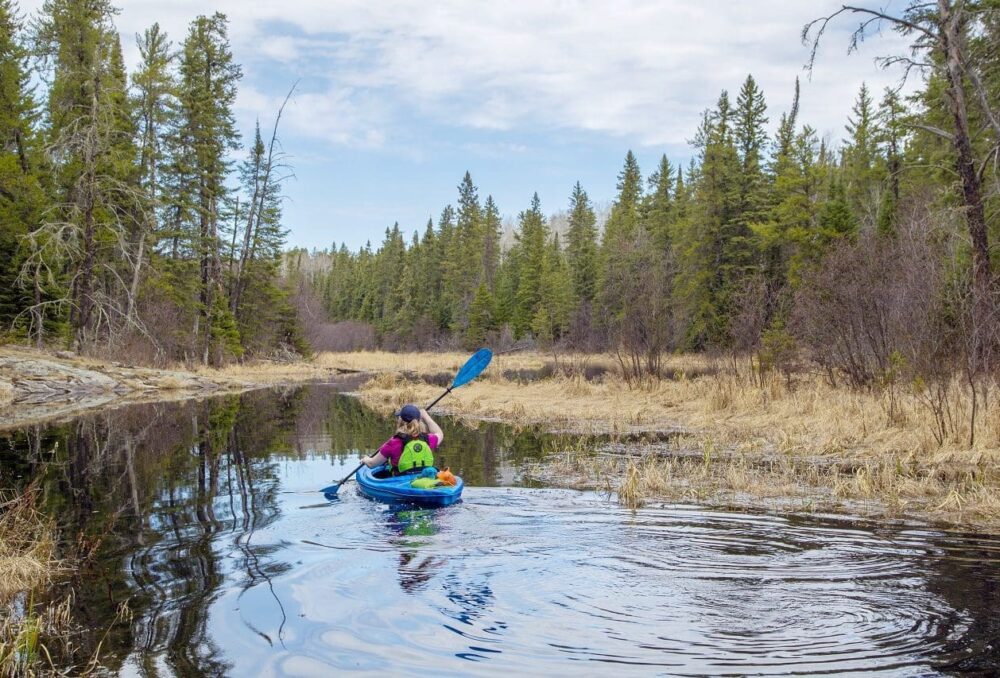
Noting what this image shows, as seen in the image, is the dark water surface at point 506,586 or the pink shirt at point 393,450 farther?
the pink shirt at point 393,450

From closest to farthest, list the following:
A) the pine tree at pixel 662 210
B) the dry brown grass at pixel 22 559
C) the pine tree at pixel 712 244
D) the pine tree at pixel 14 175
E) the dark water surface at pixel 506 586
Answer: the dark water surface at pixel 506 586 < the dry brown grass at pixel 22 559 < the pine tree at pixel 14 175 < the pine tree at pixel 712 244 < the pine tree at pixel 662 210

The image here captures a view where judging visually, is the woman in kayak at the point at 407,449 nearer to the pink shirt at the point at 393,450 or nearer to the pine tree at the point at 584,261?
the pink shirt at the point at 393,450

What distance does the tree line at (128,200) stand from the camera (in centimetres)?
2627

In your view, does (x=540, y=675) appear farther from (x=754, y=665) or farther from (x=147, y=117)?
(x=147, y=117)

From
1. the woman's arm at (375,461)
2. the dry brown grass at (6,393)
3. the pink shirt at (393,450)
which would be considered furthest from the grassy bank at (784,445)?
the dry brown grass at (6,393)

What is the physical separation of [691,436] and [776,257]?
30.3 metres

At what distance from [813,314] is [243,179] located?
33.7m

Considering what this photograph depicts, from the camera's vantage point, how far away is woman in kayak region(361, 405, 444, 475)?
10.2 meters

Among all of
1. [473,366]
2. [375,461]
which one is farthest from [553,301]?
[375,461]

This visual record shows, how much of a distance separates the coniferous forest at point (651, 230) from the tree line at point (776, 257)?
92 millimetres

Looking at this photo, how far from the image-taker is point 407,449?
10.2 metres

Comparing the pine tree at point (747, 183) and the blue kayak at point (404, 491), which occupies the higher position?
the pine tree at point (747, 183)

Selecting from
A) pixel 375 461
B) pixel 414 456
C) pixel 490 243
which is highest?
pixel 490 243

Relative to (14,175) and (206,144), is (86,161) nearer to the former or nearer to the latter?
(14,175)
